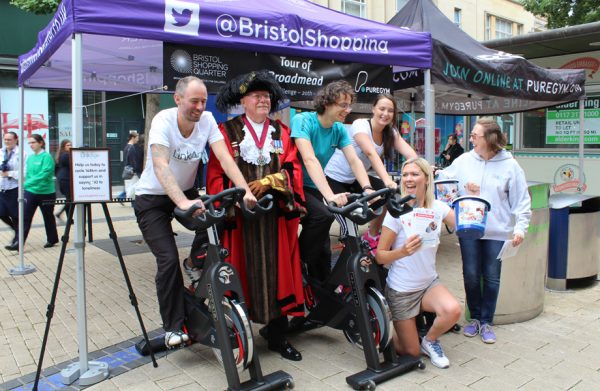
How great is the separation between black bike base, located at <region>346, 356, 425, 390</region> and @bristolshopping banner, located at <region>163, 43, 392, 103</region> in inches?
108

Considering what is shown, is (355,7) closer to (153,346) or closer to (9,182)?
(9,182)

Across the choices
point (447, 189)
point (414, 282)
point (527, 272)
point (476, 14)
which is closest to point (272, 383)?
point (414, 282)

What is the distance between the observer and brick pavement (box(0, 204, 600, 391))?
334 cm

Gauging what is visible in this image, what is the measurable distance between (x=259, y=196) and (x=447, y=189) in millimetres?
1548

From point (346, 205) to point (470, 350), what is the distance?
1.50 metres

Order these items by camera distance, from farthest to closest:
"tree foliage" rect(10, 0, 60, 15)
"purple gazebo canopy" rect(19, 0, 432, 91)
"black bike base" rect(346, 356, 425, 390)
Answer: "tree foliage" rect(10, 0, 60, 15) < "purple gazebo canopy" rect(19, 0, 432, 91) < "black bike base" rect(346, 356, 425, 390)

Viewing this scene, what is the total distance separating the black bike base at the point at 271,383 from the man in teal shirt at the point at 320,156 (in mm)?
1051

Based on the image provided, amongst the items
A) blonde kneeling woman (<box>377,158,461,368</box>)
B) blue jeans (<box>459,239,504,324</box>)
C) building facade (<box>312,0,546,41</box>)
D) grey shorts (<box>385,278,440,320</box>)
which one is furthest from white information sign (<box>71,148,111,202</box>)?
building facade (<box>312,0,546,41</box>)

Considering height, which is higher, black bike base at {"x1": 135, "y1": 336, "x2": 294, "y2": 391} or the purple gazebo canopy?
the purple gazebo canopy

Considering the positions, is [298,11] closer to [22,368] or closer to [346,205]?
[346,205]

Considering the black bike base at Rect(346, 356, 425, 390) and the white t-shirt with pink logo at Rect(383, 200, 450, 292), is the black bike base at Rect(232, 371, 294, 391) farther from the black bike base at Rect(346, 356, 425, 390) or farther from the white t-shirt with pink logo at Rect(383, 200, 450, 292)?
the white t-shirt with pink logo at Rect(383, 200, 450, 292)

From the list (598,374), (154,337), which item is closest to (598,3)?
(598,374)

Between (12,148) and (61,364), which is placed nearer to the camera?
(61,364)

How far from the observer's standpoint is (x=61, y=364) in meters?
3.70
